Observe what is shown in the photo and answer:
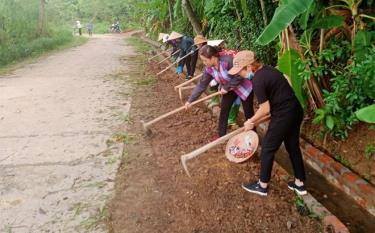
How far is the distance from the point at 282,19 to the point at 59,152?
3.64 meters

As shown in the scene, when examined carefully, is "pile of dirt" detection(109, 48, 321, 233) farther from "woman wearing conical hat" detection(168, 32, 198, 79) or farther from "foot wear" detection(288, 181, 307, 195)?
"woman wearing conical hat" detection(168, 32, 198, 79)

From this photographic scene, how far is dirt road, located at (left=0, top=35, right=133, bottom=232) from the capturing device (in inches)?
153

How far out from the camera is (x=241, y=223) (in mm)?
3627

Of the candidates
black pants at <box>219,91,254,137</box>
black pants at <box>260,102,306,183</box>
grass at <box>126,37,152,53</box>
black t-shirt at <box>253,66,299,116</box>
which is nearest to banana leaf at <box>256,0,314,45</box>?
black t-shirt at <box>253,66,299,116</box>

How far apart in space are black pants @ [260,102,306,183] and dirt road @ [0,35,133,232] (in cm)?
174

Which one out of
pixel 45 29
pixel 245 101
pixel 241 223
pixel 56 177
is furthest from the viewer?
pixel 45 29

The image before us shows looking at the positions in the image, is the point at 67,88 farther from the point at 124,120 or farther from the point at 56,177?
the point at 56,177

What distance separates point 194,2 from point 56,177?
7.10 m

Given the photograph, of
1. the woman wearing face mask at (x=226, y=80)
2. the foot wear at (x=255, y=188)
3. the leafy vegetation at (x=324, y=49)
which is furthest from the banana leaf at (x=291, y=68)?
the foot wear at (x=255, y=188)

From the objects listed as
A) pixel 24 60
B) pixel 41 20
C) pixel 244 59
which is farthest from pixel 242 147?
pixel 41 20

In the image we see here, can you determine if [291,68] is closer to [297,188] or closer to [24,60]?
[297,188]

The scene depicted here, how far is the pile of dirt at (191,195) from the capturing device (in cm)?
362

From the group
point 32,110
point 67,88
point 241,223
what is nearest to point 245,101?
point 241,223

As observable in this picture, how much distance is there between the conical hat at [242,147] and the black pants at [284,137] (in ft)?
2.48
